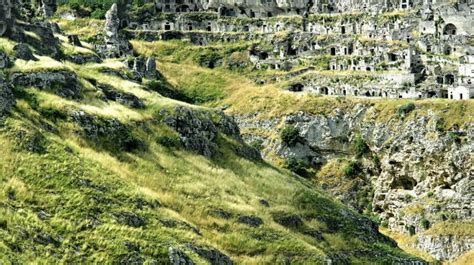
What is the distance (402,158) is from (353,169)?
24.1 feet

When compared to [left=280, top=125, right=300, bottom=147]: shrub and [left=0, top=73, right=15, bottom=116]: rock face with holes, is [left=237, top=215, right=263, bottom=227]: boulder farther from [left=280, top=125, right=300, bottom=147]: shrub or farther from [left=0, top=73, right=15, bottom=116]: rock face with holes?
[left=280, top=125, right=300, bottom=147]: shrub

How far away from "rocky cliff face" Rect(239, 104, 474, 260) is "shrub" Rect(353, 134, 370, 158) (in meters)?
0.48

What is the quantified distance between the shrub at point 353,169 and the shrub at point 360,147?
4.35 feet

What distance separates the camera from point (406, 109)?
12206 centimetres

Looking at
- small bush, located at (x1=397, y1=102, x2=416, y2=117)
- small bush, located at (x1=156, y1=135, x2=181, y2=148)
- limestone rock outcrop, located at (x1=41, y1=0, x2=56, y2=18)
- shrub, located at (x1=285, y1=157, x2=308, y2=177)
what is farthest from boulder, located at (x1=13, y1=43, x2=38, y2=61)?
limestone rock outcrop, located at (x1=41, y1=0, x2=56, y2=18)

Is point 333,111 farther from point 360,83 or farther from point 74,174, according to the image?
point 74,174

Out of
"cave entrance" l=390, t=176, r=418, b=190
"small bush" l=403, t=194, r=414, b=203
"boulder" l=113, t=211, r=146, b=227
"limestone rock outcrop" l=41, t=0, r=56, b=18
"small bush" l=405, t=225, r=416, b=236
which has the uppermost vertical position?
"limestone rock outcrop" l=41, t=0, r=56, b=18

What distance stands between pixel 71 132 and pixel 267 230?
15.7 m

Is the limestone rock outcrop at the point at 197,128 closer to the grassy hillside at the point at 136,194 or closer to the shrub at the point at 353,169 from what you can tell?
the grassy hillside at the point at 136,194

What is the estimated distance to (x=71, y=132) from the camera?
6009 cm

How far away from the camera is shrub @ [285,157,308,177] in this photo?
12369 centimetres

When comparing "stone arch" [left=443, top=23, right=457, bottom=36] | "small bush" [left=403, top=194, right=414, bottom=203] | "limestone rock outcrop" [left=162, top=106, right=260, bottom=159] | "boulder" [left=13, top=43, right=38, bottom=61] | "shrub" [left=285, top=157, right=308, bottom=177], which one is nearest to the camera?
"boulder" [left=13, top=43, right=38, bottom=61]

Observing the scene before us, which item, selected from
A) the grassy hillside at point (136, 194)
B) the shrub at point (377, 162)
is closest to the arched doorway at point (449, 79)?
the shrub at point (377, 162)

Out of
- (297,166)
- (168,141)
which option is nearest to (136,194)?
(168,141)
